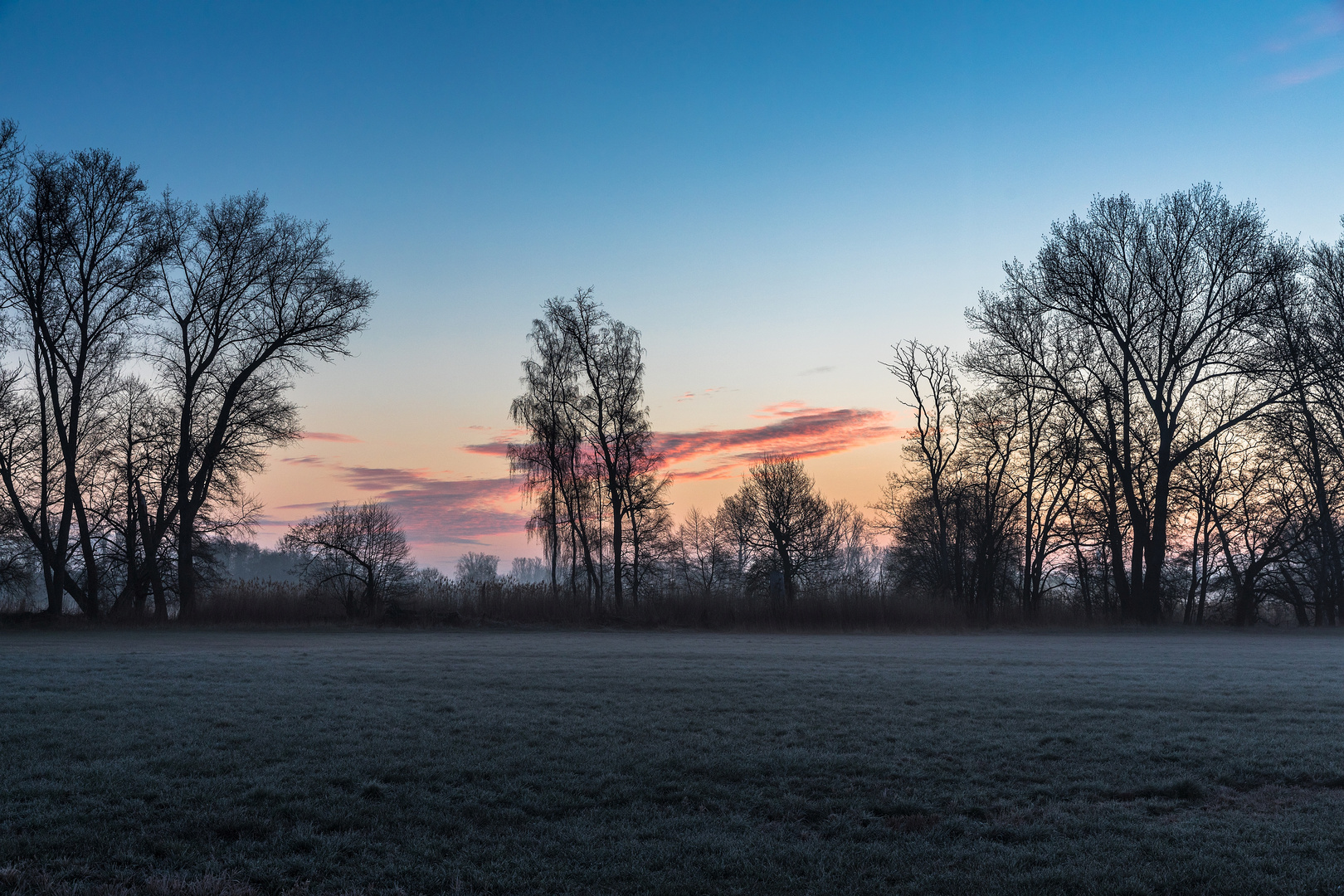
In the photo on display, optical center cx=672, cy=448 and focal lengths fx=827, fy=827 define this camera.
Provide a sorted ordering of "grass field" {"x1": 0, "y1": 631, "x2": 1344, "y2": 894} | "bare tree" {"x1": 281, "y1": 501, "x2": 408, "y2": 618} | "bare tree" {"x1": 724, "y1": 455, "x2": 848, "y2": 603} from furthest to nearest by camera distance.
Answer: "bare tree" {"x1": 724, "y1": 455, "x2": 848, "y2": 603} → "bare tree" {"x1": 281, "y1": 501, "x2": 408, "y2": 618} → "grass field" {"x1": 0, "y1": 631, "x2": 1344, "y2": 894}

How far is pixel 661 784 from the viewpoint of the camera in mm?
5859

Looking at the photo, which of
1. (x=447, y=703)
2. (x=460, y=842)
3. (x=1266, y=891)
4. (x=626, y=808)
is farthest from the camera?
(x=447, y=703)

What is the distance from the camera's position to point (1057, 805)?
5.46 metres

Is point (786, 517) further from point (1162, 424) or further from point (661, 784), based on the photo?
point (661, 784)

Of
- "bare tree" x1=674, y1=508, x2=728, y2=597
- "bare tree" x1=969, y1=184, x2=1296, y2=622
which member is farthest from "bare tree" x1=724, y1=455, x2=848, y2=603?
"bare tree" x1=969, y1=184, x2=1296, y2=622

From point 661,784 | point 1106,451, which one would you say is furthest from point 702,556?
point 661,784

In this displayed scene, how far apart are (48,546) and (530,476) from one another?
57.6 ft

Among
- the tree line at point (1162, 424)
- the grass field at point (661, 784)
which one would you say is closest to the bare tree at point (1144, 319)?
the tree line at point (1162, 424)

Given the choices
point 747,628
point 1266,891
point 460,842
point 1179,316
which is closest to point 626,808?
point 460,842

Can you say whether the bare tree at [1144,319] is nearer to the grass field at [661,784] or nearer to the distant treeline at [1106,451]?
the distant treeline at [1106,451]

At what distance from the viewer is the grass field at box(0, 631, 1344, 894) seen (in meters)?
4.30

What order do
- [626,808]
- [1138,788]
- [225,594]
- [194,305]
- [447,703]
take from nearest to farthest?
1. [626,808]
2. [1138,788]
3. [447,703]
4. [225,594]
5. [194,305]

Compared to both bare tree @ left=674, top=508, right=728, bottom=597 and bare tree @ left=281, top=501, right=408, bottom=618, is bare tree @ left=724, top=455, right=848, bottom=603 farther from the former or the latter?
bare tree @ left=281, top=501, right=408, bottom=618

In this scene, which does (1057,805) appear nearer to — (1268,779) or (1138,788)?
(1138,788)
